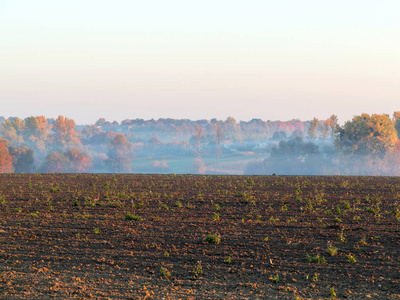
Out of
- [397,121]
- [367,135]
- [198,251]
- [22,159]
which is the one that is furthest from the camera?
[397,121]

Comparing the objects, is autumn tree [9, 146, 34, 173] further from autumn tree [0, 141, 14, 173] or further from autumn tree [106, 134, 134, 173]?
autumn tree [106, 134, 134, 173]

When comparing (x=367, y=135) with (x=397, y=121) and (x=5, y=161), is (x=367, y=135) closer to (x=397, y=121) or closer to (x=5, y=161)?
(x=397, y=121)

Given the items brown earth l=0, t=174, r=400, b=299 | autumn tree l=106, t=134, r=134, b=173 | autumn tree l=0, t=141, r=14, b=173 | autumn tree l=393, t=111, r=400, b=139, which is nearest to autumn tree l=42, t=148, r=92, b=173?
autumn tree l=106, t=134, r=134, b=173

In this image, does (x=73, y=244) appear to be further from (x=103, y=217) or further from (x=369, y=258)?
(x=369, y=258)

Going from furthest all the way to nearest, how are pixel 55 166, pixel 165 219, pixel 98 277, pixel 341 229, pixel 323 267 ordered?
pixel 55 166, pixel 165 219, pixel 341 229, pixel 323 267, pixel 98 277

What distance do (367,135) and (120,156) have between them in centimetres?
8405

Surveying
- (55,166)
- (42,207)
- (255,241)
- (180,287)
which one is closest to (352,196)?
(255,241)

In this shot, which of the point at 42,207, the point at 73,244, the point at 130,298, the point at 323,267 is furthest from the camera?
the point at 42,207

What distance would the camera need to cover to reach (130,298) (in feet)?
37.5

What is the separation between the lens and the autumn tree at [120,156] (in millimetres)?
166250

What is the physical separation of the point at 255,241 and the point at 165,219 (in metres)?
6.07

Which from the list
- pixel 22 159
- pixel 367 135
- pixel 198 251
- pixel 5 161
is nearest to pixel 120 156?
pixel 22 159

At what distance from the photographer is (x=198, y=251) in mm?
16047

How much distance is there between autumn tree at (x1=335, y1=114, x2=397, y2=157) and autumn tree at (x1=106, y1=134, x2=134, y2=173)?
71016 millimetres
